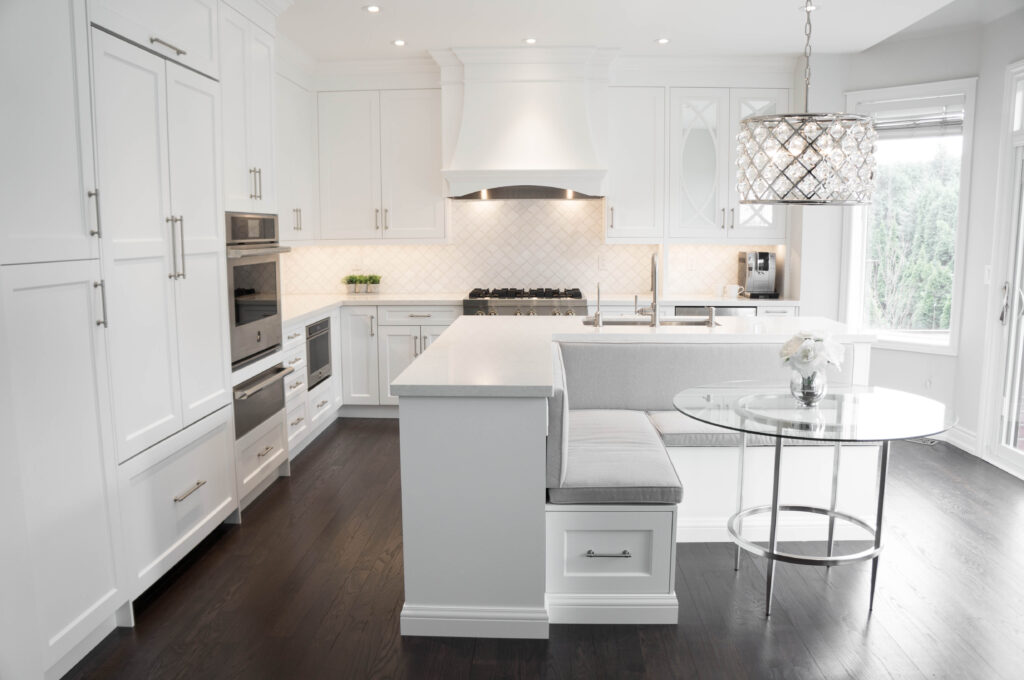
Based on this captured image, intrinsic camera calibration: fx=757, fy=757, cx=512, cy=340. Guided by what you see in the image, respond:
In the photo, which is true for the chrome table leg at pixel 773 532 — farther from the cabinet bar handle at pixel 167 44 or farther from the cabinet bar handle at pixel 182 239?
the cabinet bar handle at pixel 167 44

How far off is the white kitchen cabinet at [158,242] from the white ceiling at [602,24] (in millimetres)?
1592

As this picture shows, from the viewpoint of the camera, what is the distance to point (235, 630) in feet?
8.91

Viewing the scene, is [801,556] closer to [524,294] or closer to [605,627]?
[605,627]

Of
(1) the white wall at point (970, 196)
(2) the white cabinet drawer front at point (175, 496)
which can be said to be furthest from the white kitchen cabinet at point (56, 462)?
(1) the white wall at point (970, 196)

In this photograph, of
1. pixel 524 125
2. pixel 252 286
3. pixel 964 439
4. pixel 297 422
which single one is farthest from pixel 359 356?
pixel 964 439

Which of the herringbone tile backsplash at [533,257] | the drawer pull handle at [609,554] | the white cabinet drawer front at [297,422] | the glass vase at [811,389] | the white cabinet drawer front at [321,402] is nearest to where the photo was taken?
the drawer pull handle at [609,554]

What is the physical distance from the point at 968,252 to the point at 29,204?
5288mm

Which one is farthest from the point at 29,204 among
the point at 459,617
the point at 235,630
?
the point at 459,617

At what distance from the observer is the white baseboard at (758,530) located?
3.45 m

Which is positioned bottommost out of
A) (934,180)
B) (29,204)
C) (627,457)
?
(627,457)

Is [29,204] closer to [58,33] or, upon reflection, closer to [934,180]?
[58,33]

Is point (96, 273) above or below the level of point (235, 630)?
above

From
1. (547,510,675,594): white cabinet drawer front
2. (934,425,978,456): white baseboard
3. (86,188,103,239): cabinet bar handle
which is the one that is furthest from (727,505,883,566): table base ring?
(86,188,103,239): cabinet bar handle

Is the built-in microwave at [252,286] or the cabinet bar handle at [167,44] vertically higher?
the cabinet bar handle at [167,44]
